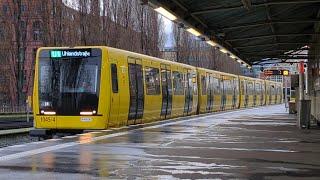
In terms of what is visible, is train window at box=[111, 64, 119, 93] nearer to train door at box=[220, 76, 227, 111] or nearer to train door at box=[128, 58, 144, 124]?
train door at box=[128, 58, 144, 124]

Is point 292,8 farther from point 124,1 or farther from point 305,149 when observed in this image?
point 124,1

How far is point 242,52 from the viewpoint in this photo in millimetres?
30109

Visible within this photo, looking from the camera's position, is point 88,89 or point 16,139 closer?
point 88,89

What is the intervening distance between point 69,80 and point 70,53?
0.92 meters

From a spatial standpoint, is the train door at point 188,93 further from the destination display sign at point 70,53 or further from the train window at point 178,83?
the destination display sign at point 70,53

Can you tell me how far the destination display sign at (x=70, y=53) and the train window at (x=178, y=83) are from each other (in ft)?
31.2

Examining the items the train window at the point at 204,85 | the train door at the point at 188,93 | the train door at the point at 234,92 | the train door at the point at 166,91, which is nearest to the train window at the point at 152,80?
the train door at the point at 166,91

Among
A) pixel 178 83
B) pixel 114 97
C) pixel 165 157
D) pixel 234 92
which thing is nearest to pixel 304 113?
pixel 114 97

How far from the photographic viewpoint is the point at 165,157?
12070 mm

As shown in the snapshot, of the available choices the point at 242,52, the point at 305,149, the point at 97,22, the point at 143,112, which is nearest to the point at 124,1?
the point at 97,22

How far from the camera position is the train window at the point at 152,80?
79.0 feet

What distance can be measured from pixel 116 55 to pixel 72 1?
22.9 metres

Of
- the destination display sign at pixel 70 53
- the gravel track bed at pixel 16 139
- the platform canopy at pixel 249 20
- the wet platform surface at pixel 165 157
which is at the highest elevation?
the platform canopy at pixel 249 20

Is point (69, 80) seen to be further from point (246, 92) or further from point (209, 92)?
point (246, 92)
